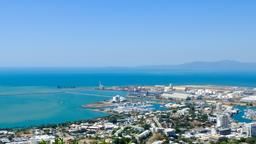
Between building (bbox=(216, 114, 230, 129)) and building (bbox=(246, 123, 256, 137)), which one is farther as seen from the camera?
building (bbox=(216, 114, 230, 129))

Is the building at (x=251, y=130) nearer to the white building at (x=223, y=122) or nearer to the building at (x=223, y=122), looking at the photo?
the building at (x=223, y=122)

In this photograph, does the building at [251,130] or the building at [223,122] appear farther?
the building at [223,122]

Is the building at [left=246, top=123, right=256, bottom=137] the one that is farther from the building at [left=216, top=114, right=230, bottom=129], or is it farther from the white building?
the white building

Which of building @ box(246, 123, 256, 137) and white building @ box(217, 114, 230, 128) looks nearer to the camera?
building @ box(246, 123, 256, 137)

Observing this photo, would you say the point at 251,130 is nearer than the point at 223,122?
Yes

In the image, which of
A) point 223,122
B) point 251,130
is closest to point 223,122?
point 223,122

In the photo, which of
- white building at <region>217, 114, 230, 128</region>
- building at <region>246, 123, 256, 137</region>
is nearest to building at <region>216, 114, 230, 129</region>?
white building at <region>217, 114, 230, 128</region>

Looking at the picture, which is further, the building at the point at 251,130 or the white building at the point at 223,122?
the white building at the point at 223,122

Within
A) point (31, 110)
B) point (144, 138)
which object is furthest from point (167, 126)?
point (31, 110)

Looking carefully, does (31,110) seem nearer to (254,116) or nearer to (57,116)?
(57,116)

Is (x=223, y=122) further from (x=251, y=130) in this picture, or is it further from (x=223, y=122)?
(x=251, y=130)

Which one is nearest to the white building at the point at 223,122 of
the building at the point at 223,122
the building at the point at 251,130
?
the building at the point at 223,122
